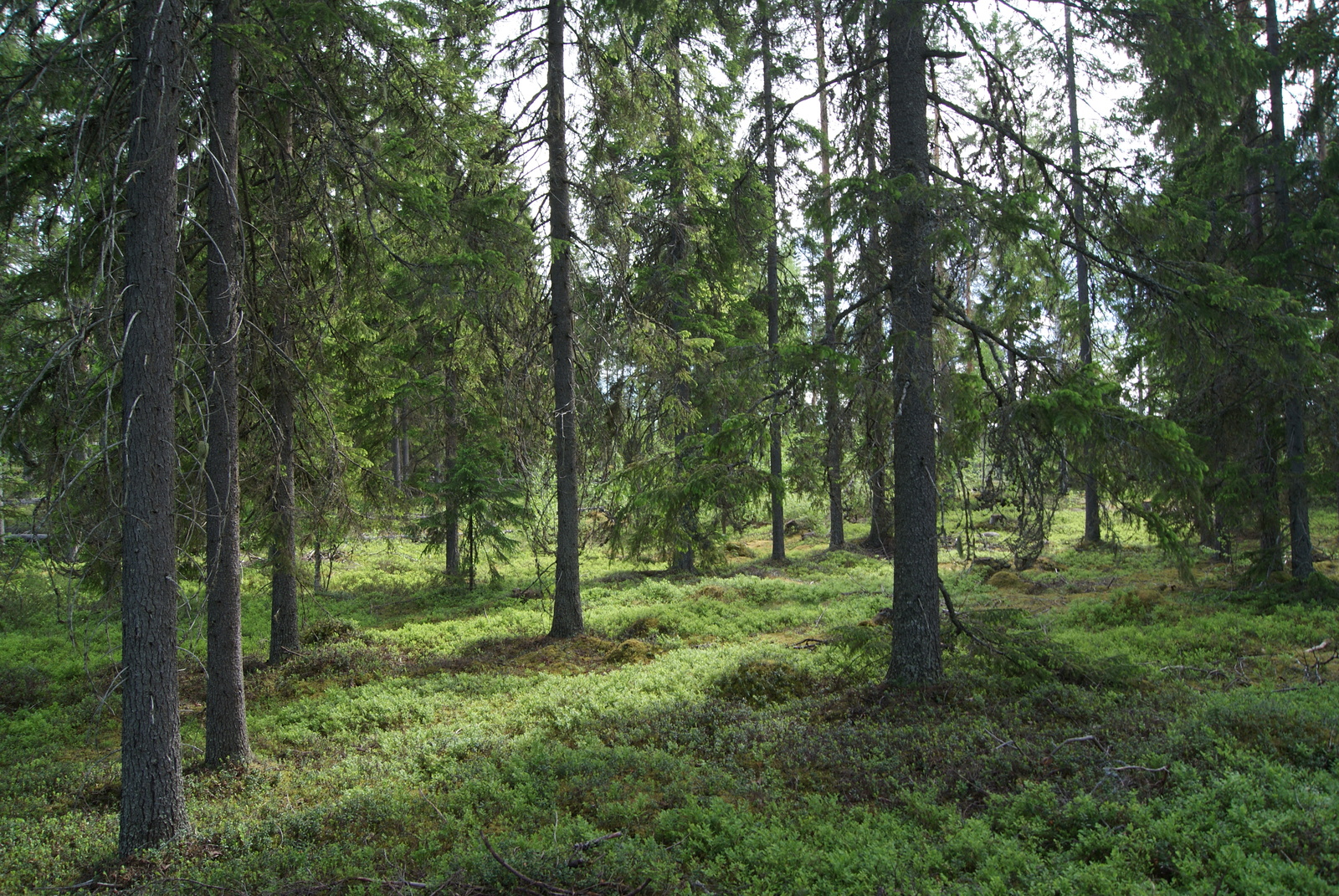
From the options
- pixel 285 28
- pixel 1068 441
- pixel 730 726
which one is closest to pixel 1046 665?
pixel 1068 441

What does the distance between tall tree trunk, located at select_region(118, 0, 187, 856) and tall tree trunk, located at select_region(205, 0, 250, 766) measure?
1090 mm

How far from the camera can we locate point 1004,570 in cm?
A: 1719

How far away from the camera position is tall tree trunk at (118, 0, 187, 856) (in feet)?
19.7

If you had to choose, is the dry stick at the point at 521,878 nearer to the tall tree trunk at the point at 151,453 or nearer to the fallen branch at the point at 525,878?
the fallen branch at the point at 525,878

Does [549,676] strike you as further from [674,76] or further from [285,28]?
[674,76]

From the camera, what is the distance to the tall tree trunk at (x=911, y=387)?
26.1ft

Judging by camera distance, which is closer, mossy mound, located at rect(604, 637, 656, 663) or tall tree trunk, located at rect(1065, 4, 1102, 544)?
mossy mound, located at rect(604, 637, 656, 663)

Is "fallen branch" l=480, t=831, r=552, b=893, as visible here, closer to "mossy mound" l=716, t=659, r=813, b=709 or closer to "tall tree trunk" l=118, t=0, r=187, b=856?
"tall tree trunk" l=118, t=0, r=187, b=856

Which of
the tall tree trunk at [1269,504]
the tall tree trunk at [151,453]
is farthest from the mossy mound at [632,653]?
the tall tree trunk at [1269,504]

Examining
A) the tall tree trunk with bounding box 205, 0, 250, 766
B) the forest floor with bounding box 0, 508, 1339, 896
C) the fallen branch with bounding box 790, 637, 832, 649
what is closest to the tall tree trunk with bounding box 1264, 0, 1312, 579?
the forest floor with bounding box 0, 508, 1339, 896

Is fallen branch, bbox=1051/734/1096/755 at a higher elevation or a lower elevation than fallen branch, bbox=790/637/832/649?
higher

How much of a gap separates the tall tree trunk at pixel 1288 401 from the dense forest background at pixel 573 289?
6cm

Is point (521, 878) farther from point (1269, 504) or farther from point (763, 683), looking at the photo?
point (1269, 504)

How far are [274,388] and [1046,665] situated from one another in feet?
35.9
